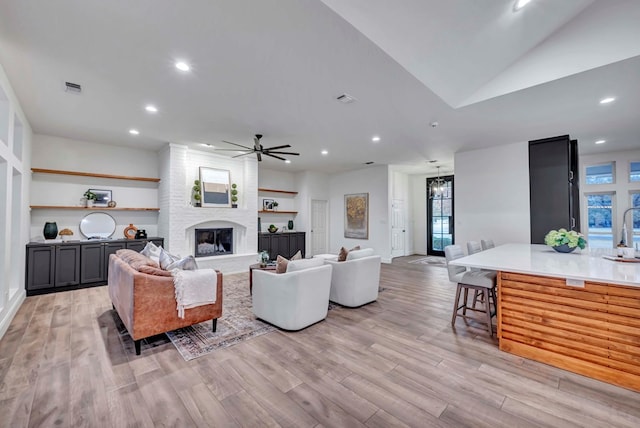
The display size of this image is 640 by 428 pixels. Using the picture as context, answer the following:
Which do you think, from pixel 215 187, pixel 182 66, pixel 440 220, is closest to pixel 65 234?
pixel 215 187

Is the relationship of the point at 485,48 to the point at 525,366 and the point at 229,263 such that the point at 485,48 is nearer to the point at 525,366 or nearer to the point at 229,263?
the point at 525,366

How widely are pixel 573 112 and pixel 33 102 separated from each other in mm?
7728

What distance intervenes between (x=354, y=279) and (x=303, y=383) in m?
1.83

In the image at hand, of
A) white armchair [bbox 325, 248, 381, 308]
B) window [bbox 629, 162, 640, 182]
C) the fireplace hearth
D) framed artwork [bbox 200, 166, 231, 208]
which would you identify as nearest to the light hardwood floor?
white armchair [bbox 325, 248, 381, 308]

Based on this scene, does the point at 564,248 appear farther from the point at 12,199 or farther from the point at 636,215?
the point at 12,199

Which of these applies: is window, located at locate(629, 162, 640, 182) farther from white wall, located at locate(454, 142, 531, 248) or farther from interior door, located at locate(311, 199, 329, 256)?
interior door, located at locate(311, 199, 329, 256)

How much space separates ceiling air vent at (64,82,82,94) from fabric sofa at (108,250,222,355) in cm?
224

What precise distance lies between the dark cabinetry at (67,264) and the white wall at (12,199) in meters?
0.20

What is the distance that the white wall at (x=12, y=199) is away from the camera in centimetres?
314

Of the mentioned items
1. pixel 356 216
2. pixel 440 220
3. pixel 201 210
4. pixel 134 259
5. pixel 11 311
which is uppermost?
pixel 201 210

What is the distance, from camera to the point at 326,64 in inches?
110

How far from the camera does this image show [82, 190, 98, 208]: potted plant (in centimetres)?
550

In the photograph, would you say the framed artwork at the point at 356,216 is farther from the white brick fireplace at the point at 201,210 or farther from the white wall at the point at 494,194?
the white brick fireplace at the point at 201,210

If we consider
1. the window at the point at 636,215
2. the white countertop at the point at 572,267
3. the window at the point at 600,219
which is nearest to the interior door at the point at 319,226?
the white countertop at the point at 572,267
